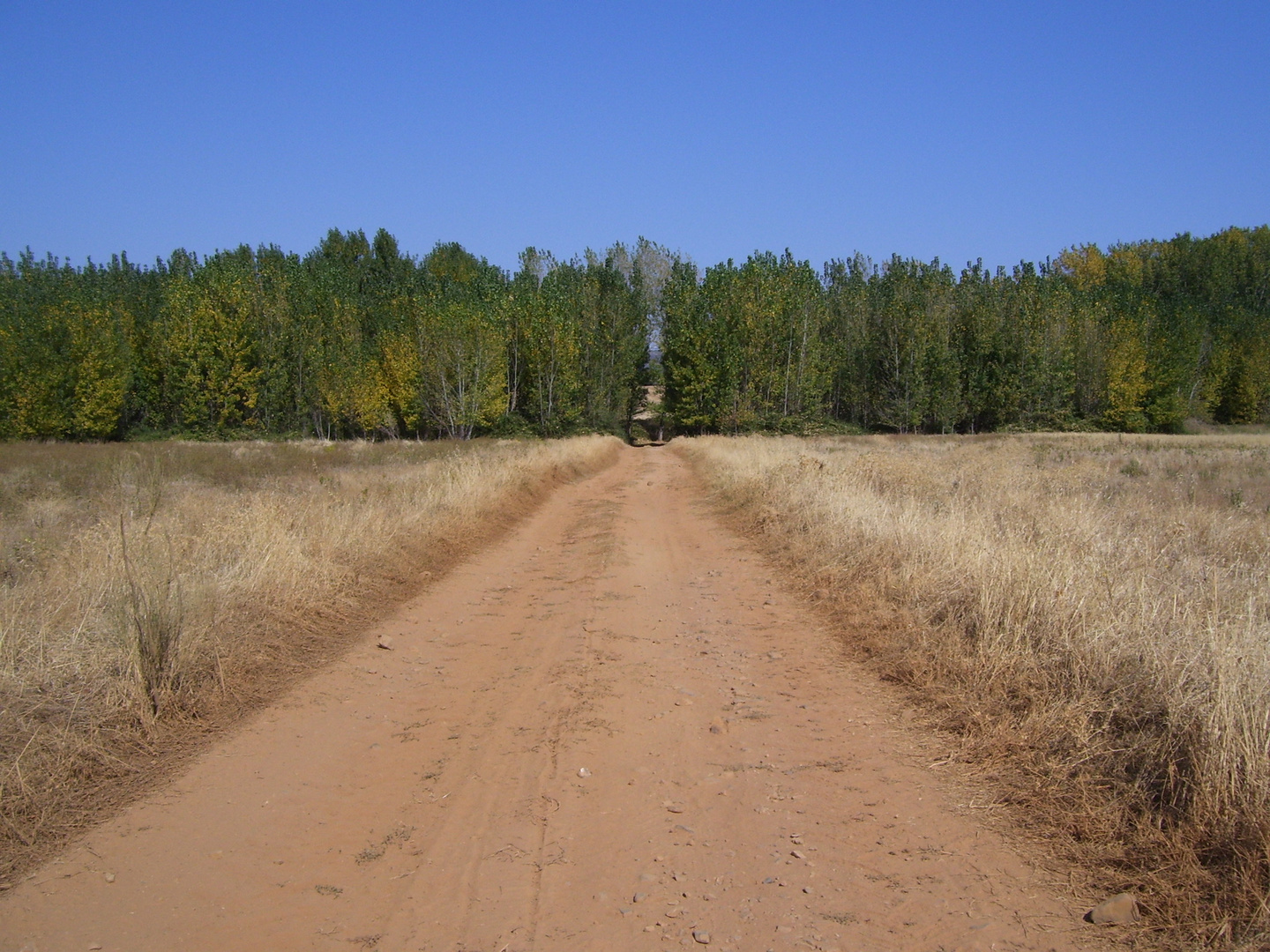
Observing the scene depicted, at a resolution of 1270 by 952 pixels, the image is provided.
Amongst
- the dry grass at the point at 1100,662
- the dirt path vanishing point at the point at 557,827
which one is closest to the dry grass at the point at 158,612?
the dirt path vanishing point at the point at 557,827

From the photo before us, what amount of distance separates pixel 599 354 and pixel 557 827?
57.8 metres

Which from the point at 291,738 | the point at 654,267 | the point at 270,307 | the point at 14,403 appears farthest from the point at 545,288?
the point at 291,738

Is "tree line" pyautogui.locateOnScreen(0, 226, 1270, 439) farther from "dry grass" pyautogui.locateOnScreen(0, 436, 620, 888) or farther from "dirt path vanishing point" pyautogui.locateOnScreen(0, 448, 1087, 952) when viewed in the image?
"dirt path vanishing point" pyautogui.locateOnScreen(0, 448, 1087, 952)

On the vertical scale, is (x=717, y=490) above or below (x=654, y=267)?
below

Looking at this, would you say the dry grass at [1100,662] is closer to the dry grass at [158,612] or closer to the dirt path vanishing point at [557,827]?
the dirt path vanishing point at [557,827]

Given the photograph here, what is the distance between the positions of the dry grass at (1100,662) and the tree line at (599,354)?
43169 mm

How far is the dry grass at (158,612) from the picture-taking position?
434 centimetres

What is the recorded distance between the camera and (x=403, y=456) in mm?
29734

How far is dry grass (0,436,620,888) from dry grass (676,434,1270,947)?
4.94 metres

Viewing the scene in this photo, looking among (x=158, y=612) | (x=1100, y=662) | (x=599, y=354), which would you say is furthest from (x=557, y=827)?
(x=599, y=354)

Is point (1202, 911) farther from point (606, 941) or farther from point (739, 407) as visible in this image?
point (739, 407)

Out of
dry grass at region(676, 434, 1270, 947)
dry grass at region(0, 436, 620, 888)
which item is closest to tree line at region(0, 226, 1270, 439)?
dry grass at region(0, 436, 620, 888)

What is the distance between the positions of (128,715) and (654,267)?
255 feet

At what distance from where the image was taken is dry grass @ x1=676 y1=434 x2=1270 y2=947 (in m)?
3.45
